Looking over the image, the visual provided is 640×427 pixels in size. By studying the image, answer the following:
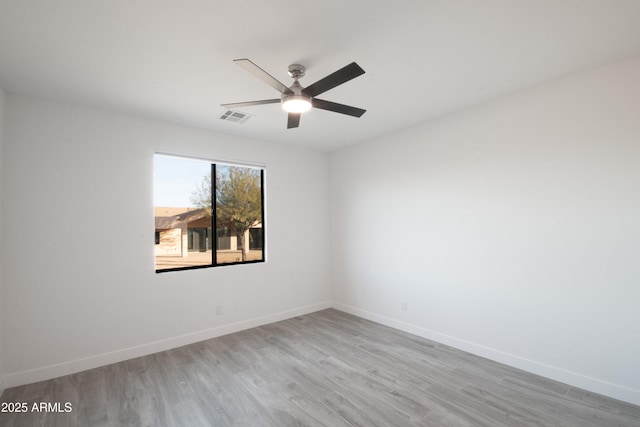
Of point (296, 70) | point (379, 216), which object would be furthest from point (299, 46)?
point (379, 216)

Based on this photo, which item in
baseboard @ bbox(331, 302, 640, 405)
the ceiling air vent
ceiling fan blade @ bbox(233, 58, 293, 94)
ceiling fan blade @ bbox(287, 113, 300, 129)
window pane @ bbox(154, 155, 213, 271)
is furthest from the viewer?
window pane @ bbox(154, 155, 213, 271)

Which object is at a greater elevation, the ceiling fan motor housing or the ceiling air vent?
the ceiling air vent

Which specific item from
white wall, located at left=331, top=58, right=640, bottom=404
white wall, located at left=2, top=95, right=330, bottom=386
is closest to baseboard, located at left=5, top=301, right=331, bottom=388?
white wall, located at left=2, top=95, right=330, bottom=386

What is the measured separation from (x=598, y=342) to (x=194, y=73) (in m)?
4.08

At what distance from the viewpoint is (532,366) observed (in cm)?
277

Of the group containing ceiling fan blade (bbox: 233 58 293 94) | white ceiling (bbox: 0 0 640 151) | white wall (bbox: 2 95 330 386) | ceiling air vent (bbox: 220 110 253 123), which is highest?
ceiling air vent (bbox: 220 110 253 123)

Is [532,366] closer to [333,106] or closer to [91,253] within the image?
[333,106]

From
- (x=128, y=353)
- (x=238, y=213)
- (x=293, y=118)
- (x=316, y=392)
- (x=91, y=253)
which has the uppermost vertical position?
(x=293, y=118)

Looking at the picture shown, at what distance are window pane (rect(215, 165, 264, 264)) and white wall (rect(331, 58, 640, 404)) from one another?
190 centimetres

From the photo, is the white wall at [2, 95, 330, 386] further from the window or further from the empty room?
the window

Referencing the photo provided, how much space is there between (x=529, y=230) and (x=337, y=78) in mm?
2363

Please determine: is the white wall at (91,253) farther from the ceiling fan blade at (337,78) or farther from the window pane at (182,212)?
the ceiling fan blade at (337,78)

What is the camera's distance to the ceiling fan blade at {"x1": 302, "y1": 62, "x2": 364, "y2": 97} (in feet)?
6.12

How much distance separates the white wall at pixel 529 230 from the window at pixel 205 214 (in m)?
1.98
